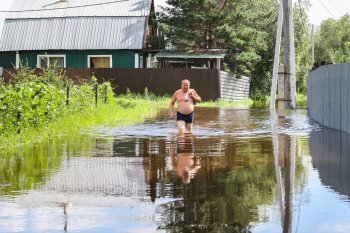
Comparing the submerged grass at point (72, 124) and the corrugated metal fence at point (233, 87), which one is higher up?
the corrugated metal fence at point (233, 87)

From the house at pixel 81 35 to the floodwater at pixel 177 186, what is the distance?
34.4 m

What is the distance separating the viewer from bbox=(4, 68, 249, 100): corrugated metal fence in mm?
45975

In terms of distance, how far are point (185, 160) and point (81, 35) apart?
39964 mm

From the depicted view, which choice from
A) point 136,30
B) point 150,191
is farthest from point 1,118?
point 136,30

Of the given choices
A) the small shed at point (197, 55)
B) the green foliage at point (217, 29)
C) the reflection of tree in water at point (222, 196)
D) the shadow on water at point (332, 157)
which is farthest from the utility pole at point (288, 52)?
the green foliage at point (217, 29)

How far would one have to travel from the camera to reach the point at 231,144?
52.4 ft

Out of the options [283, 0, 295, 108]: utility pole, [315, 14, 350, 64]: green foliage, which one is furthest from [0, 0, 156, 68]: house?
[315, 14, 350, 64]: green foliage

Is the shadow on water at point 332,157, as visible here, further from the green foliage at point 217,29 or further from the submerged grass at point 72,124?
the green foliage at point 217,29

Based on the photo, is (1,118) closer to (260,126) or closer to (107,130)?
(107,130)

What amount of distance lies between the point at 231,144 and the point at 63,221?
910 cm

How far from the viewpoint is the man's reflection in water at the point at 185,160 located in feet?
35.2

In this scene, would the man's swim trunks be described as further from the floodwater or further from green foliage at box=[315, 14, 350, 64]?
green foliage at box=[315, 14, 350, 64]

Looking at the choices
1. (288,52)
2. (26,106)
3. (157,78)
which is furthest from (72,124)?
(157,78)

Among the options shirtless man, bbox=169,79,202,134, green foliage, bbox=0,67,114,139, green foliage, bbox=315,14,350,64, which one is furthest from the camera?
green foliage, bbox=315,14,350,64
